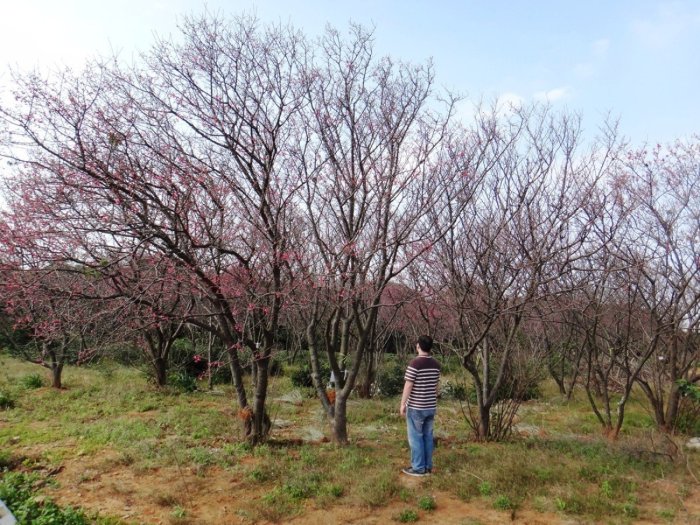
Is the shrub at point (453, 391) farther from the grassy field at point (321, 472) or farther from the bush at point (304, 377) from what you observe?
the bush at point (304, 377)

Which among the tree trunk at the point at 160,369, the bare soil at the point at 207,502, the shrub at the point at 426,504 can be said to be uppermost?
the tree trunk at the point at 160,369

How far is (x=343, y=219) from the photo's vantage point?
602 centimetres

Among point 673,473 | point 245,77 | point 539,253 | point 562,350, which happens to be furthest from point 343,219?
point 562,350

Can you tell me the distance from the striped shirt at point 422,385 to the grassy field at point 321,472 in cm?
71

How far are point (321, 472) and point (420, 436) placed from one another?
104 cm

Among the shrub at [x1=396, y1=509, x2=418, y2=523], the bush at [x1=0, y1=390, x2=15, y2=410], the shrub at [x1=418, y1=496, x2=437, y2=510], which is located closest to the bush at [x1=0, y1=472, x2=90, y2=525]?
the shrub at [x1=396, y1=509, x2=418, y2=523]

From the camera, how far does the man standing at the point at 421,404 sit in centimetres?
457

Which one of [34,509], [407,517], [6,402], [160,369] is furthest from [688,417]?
[6,402]

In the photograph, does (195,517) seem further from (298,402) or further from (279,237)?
(298,402)

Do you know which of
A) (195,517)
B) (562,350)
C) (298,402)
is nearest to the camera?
(195,517)

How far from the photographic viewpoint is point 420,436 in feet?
15.2

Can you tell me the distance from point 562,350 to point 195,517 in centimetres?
911

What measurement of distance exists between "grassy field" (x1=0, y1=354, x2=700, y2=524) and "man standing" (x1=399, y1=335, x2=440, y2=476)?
7.4 inches

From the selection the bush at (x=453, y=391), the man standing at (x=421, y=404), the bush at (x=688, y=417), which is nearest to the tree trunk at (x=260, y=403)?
the man standing at (x=421, y=404)
